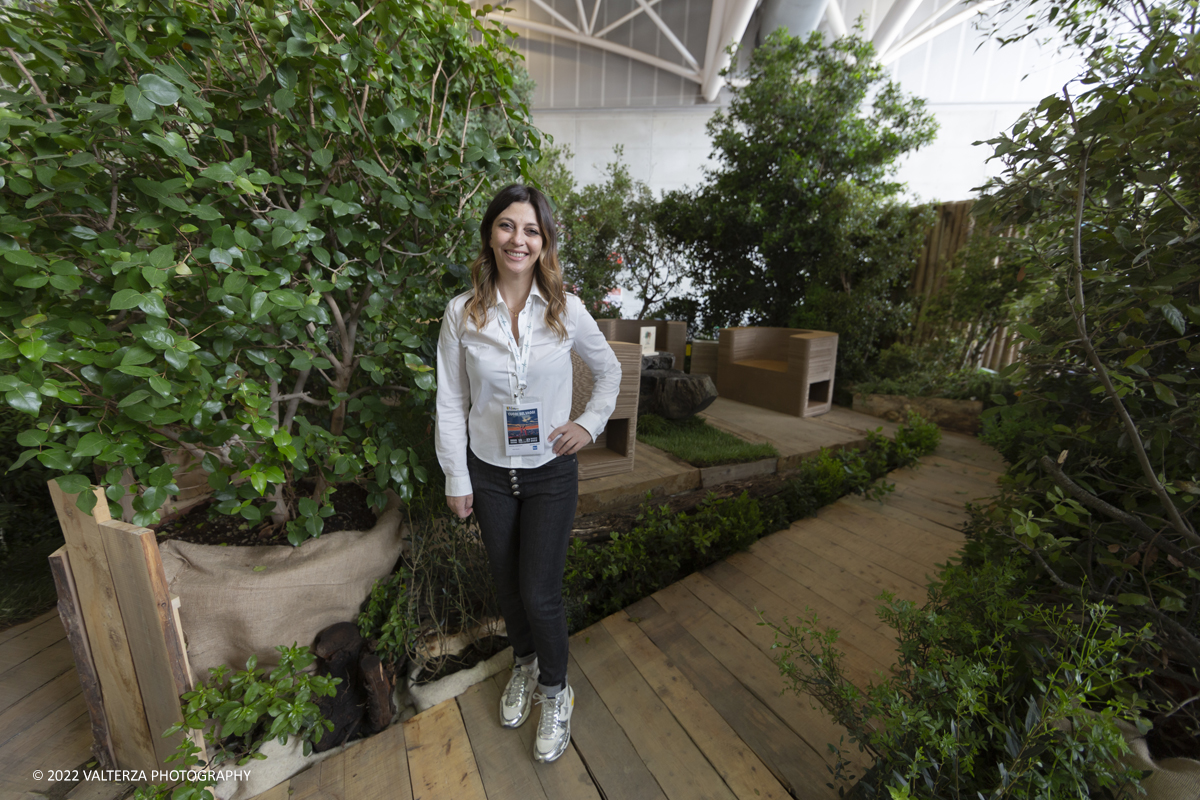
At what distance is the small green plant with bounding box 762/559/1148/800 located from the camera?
36.3 inches

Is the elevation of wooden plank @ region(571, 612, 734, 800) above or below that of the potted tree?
below

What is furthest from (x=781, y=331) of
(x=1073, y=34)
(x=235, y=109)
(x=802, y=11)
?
(x=802, y=11)

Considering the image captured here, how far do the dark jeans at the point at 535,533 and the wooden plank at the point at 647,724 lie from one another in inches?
11.2

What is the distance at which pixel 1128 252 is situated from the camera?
1123 mm

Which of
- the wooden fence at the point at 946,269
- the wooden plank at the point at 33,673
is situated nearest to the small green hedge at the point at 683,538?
the wooden plank at the point at 33,673

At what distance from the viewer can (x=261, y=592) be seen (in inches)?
59.9

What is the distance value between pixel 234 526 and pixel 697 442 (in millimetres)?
2729

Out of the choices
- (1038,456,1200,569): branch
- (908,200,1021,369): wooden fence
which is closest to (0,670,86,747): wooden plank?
(1038,456,1200,569): branch

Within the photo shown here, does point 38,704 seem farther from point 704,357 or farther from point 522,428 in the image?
point 704,357

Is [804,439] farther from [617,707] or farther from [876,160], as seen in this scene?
[876,160]

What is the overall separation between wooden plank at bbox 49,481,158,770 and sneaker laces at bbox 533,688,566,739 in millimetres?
1087

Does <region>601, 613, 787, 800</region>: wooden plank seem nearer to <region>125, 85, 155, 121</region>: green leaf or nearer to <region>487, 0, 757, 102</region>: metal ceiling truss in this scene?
<region>125, 85, 155, 121</region>: green leaf

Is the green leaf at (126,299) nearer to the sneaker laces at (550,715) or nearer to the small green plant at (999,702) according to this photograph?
the sneaker laces at (550,715)

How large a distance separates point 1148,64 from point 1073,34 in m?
0.49
